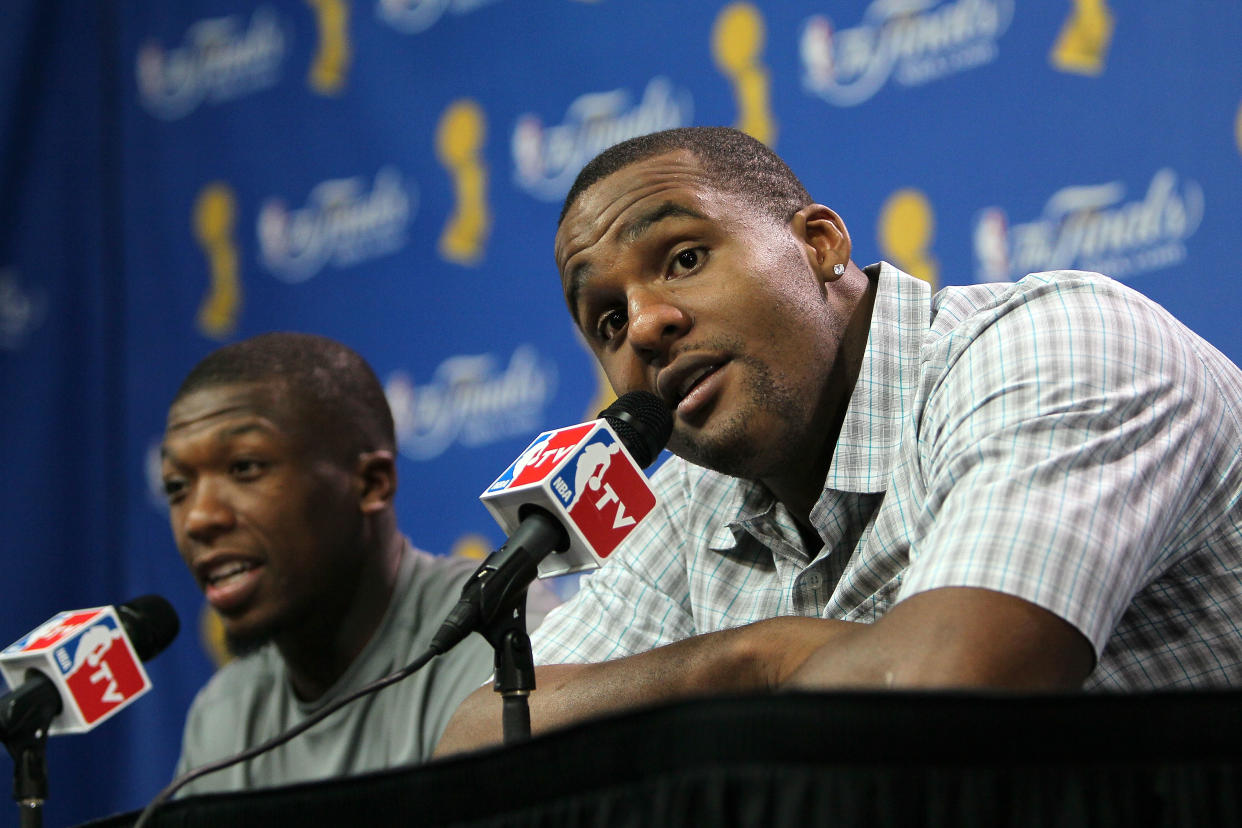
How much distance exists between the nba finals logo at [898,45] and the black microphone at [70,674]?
5.73ft

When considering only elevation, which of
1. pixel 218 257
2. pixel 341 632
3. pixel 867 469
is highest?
pixel 218 257

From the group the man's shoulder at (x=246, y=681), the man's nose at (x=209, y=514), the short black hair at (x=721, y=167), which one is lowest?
the man's shoulder at (x=246, y=681)

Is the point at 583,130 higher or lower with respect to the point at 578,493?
higher

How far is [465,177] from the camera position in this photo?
3463 millimetres

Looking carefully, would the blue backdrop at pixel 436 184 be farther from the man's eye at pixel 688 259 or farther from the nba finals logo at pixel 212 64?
the man's eye at pixel 688 259

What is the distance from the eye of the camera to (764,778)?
0.79m

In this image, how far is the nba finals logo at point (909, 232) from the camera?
2.65m

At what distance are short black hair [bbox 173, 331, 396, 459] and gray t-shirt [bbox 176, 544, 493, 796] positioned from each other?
298 mm


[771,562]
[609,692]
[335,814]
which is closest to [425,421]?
[771,562]

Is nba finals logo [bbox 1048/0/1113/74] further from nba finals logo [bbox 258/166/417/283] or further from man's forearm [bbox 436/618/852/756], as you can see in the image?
→ nba finals logo [bbox 258/166/417/283]

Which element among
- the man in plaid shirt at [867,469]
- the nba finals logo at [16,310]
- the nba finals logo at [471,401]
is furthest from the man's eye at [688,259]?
the nba finals logo at [16,310]

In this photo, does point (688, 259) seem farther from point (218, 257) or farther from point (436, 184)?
point (218, 257)

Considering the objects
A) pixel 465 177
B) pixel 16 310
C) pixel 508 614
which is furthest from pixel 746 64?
pixel 16 310

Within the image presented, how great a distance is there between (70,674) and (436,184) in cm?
199
